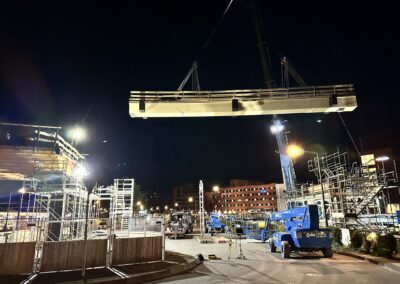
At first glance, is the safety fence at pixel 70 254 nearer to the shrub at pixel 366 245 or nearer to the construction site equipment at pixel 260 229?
the shrub at pixel 366 245

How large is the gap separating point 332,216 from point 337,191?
2956mm

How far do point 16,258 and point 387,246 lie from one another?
52.8 feet

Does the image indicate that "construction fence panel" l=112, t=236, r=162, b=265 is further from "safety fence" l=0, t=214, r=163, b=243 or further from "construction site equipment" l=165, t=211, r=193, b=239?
"construction site equipment" l=165, t=211, r=193, b=239

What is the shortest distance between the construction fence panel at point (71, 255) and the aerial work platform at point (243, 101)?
6.20 meters

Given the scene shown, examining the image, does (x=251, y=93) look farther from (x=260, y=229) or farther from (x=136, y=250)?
(x=260, y=229)

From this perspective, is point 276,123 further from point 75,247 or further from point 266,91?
point 75,247

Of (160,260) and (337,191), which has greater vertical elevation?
(337,191)

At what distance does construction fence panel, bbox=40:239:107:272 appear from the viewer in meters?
11.6

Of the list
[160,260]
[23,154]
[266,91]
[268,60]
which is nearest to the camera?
[160,260]

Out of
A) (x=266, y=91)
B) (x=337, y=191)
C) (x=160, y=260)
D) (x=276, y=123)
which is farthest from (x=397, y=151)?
(x=160, y=260)

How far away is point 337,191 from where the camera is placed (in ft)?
95.5

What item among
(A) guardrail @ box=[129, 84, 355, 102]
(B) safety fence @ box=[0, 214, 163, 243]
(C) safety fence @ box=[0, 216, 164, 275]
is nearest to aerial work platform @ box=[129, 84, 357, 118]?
(A) guardrail @ box=[129, 84, 355, 102]

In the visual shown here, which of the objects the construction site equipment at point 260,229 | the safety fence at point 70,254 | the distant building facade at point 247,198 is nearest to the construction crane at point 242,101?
the safety fence at point 70,254

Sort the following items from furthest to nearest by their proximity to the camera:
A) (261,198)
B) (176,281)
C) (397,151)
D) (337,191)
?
(261,198) < (397,151) < (337,191) < (176,281)
